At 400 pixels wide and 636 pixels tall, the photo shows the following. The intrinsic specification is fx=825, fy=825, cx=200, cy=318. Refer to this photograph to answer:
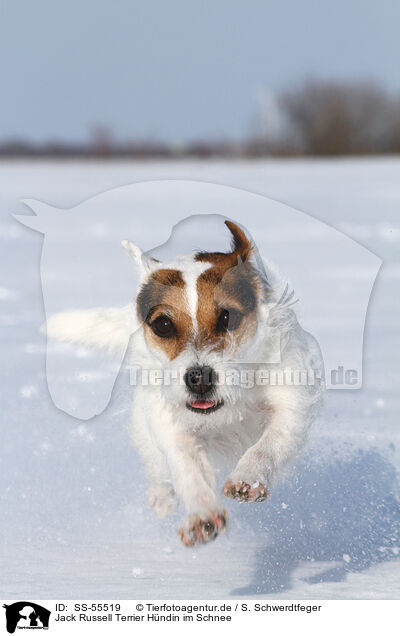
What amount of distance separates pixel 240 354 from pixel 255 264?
11.6 inches

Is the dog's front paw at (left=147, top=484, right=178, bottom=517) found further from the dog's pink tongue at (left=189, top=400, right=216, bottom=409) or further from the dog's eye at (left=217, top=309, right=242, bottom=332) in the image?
the dog's eye at (left=217, top=309, right=242, bottom=332)

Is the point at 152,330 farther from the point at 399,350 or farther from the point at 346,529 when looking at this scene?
the point at 399,350

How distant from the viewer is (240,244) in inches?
101

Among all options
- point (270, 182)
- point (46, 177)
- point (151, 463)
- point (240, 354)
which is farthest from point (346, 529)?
point (46, 177)

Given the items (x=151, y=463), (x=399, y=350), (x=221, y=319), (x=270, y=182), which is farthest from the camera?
(x=270, y=182)

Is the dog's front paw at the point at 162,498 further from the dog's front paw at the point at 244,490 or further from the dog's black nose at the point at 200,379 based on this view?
the dog's black nose at the point at 200,379

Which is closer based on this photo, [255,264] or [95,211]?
[255,264]

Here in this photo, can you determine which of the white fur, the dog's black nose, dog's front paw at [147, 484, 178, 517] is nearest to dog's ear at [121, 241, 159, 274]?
the white fur

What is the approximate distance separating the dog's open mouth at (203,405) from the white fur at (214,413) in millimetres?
23

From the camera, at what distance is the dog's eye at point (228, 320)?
2.45 metres

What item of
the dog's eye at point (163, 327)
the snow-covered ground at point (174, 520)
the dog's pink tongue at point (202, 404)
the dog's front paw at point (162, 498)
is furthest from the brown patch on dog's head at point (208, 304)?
the dog's front paw at point (162, 498)

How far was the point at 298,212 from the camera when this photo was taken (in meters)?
2.88

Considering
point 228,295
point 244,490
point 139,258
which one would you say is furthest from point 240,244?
point 244,490
